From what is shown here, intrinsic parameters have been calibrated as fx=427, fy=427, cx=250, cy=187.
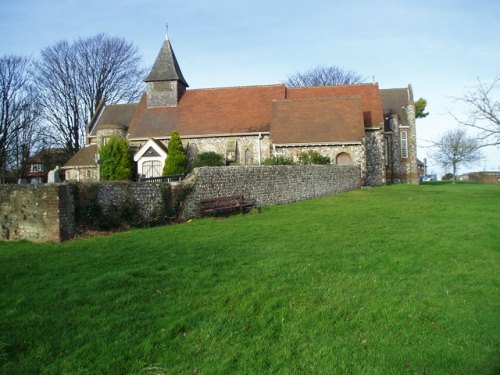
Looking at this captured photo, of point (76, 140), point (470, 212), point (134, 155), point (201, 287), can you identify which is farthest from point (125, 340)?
point (76, 140)

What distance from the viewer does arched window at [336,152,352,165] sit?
27516mm

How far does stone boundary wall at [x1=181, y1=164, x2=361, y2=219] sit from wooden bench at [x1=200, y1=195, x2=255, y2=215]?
0.99ft

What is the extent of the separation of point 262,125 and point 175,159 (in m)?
6.98

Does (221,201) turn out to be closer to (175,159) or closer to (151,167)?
(175,159)

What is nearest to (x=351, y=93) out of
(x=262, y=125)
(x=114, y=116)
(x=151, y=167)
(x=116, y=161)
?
(x=262, y=125)

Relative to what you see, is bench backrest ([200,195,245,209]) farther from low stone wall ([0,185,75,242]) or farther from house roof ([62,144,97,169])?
house roof ([62,144,97,169])

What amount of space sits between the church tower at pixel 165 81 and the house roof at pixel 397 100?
1760 cm

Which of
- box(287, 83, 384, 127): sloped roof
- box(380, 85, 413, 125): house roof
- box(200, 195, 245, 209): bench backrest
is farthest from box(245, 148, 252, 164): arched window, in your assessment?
box(200, 195, 245, 209): bench backrest

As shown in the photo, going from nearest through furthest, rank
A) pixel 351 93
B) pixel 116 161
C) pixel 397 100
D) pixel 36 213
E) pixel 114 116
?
pixel 36 213
pixel 116 161
pixel 351 93
pixel 397 100
pixel 114 116

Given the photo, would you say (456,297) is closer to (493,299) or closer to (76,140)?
(493,299)

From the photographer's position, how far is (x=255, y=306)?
18.7 ft

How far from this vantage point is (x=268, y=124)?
30438 millimetres

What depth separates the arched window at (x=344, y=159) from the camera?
2752 cm

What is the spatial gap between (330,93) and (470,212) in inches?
796
